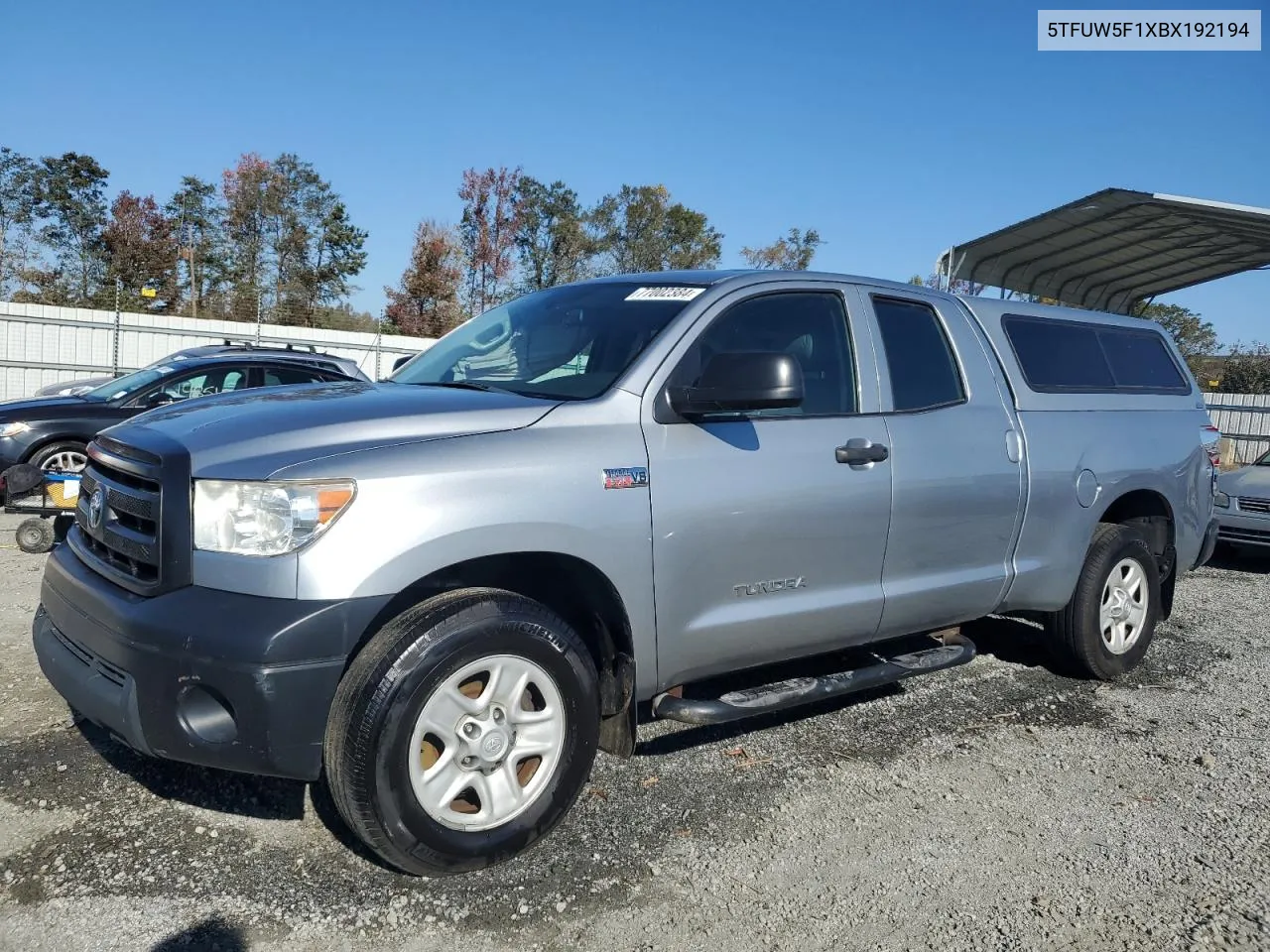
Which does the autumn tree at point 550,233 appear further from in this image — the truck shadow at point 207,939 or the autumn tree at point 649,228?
the truck shadow at point 207,939

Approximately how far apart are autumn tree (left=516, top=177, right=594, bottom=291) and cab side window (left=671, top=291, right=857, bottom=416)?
3592 cm

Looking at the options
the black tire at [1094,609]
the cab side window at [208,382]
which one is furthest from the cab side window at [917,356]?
the cab side window at [208,382]

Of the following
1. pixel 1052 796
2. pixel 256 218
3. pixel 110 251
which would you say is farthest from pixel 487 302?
pixel 1052 796

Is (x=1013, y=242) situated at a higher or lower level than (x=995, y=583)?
higher

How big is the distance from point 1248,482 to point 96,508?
982 cm

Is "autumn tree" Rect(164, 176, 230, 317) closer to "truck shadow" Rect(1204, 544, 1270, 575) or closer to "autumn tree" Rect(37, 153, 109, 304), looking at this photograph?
"autumn tree" Rect(37, 153, 109, 304)

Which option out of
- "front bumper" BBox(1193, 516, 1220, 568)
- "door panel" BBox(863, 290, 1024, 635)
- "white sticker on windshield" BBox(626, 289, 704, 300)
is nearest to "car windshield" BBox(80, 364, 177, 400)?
"white sticker on windshield" BBox(626, 289, 704, 300)

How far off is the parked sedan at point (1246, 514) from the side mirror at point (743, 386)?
7331mm

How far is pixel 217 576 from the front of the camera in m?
2.69

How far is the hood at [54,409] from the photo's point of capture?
8727 millimetres

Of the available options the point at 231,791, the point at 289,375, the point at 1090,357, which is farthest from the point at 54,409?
the point at 1090,357

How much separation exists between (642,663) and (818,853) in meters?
0.83

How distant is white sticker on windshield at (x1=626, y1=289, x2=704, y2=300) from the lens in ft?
12.2

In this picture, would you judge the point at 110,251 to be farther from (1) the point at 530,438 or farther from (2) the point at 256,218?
(1) the point at 530,438
